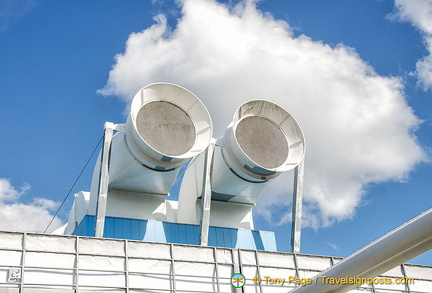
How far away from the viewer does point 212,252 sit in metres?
20.5

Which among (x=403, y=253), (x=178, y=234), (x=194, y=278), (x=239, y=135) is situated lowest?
(x=403, y=253)

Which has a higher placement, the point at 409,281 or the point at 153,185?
the point at 153,185

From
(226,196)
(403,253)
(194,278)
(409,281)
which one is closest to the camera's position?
(403,253)

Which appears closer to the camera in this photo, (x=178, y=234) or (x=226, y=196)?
(x=178, y=234)

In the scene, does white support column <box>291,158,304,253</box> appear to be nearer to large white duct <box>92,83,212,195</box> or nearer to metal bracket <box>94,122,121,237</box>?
large white duct <box>92,83,212,195</box>

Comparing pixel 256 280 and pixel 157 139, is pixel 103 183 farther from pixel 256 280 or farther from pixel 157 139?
pixel 256 280

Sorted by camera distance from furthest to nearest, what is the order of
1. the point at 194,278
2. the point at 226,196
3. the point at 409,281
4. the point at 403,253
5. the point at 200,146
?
the point at 226,196 → the point at 200,146 → the point at 409,281 → the point at 194,278 → the point at 403,253

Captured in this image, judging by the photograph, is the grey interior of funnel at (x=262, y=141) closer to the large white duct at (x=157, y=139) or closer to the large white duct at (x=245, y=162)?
the large white duct at (x=245, y=162)

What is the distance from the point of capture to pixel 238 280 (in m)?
19.7

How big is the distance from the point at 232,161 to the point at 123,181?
5228 mm

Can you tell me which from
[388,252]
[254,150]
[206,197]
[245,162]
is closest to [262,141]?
[254,150]

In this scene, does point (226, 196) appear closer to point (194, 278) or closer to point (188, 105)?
point (188, 105)

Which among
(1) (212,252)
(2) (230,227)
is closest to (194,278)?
(1) (212,252)

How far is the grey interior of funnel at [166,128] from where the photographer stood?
79.1 ft
